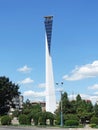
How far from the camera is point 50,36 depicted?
95062 millimetres

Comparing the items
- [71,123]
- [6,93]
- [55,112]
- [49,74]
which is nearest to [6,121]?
[71,123]

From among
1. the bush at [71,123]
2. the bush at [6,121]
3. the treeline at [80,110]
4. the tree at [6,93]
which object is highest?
the tree at [6,93]

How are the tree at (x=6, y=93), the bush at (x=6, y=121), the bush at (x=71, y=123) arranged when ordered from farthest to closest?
the tree at (x=6, y=93) < the bush at (x=6, y=121) < the bush at (x=71, y=123)

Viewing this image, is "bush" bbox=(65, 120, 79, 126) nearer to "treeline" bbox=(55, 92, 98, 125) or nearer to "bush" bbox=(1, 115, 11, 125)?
"bush" bbox=(1, 115, 11, 125)

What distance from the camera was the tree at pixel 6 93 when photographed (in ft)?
298

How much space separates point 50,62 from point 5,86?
12567 mm

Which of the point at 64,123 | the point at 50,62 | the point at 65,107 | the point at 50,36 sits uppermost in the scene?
the point at 50,36

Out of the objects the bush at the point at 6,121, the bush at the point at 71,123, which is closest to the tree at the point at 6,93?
the bush at the point at 6,121

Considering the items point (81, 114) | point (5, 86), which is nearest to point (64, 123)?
point (81, 114)

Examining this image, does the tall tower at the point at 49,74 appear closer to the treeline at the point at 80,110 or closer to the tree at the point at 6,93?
the treeline at the point at 80,110

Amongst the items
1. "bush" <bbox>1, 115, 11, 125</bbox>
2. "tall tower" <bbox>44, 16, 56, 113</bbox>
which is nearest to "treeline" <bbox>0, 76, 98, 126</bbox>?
"bush" <bbox>1, 115, 11, 125</bbox>

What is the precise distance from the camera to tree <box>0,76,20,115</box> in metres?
90.9

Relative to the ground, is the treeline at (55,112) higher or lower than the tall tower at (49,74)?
lower

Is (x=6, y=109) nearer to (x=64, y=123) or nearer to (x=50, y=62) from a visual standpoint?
(x=50, y=62)
